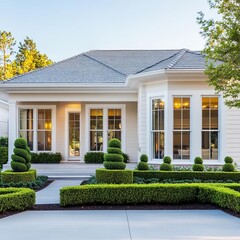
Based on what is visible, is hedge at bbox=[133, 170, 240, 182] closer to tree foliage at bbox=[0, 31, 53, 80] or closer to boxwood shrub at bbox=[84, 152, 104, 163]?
boxwood shrub at bbox=[84, 152, 104, 163]

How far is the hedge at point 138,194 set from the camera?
884cm

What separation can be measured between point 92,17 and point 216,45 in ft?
50.3

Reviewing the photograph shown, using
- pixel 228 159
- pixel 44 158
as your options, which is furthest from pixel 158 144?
pixel 44 158

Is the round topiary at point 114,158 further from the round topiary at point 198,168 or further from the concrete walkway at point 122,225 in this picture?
the concrete walkway at point 122,225

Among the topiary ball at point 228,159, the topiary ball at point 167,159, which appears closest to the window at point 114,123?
the topiary ball at point 167,159

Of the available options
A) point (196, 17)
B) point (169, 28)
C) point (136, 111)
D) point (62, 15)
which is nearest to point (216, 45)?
point (196, 17)

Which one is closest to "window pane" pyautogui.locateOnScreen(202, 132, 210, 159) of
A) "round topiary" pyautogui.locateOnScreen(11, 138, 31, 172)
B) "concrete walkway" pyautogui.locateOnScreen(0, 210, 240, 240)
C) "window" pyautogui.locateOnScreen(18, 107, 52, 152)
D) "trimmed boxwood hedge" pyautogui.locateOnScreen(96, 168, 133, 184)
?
"trimmed boxwood hedge" pyautogui.locateOnScreen(96, 168, 133, 184)

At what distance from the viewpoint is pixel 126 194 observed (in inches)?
355

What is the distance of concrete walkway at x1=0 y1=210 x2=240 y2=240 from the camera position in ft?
20.3

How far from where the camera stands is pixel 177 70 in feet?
41.6

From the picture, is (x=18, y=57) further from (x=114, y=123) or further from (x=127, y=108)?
(x=127, y=108)

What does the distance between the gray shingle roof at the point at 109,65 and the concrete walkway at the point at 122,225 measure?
645cm

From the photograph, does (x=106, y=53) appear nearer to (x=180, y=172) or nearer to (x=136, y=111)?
(x=136, y=111)

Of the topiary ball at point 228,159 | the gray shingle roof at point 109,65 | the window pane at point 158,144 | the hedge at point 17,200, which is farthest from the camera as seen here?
the gray shingle roof at point 109,65
